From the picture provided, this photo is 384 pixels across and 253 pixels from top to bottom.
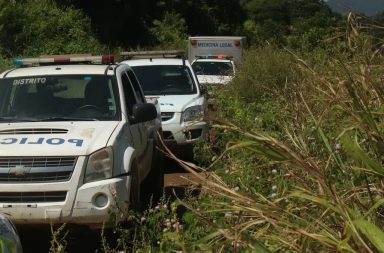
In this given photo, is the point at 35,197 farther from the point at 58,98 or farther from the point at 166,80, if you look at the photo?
the point at 166,80

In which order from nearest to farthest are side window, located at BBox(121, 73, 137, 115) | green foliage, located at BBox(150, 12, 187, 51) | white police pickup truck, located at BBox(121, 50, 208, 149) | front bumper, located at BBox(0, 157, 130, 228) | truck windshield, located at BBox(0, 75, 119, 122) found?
front bumper, located at BBox(0, 157, 130, 228) < truck windshield, located at BBox(0, 75, 119, 122) < side window, located at BBox(121, 73, 137, 115) < white police pickup truck, located at BBox(121, 50, 208, 149) < green foliage, located at BBox(150, 12, 187, 51)

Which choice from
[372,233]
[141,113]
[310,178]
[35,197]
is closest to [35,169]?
[35,197]

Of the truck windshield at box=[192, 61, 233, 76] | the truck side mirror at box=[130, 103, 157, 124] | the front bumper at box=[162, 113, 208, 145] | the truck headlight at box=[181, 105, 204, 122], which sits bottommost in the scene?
the truck windshield at box=[192, 61, 233, 76]

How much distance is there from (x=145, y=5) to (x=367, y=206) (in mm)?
46075

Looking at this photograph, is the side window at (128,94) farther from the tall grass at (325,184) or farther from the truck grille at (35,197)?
the tall grass at (325,184)

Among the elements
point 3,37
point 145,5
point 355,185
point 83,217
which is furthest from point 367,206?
point 145,5

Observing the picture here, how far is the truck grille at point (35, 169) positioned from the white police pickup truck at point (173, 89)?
4.16 metres

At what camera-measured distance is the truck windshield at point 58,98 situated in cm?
682

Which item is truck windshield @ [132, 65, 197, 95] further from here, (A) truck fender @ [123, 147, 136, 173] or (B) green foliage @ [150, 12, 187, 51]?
(B) green foliage @ [150, 12, 187, 51]

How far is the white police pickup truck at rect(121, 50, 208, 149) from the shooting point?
34.7ft

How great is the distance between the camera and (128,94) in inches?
295

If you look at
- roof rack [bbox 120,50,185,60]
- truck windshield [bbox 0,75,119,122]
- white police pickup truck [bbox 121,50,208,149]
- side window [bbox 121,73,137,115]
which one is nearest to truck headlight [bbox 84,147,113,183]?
truck windshield [bbox 0,75,119,122]

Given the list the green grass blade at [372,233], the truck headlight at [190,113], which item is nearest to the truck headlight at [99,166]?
the green grass blade at [372,233]

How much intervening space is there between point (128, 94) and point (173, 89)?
422 cm
